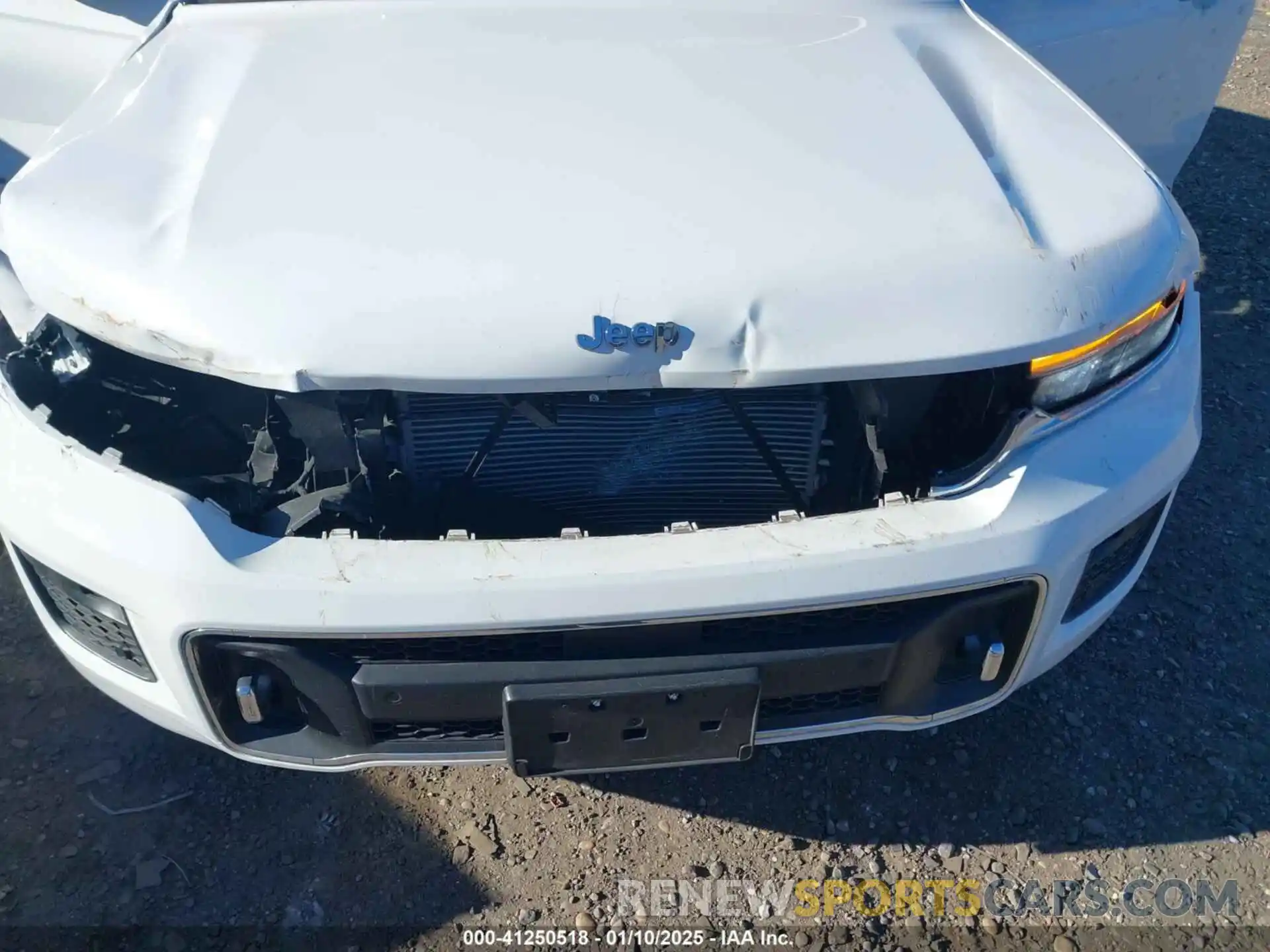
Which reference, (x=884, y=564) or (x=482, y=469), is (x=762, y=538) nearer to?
(x=884, y=564)

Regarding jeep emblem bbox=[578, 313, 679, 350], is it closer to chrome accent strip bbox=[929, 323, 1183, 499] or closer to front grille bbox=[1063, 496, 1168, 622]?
chrome accent strip bbox=[929, 323, 1183, 499]

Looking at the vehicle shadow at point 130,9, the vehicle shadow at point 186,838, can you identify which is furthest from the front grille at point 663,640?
the vehicle shadow at point 130,9

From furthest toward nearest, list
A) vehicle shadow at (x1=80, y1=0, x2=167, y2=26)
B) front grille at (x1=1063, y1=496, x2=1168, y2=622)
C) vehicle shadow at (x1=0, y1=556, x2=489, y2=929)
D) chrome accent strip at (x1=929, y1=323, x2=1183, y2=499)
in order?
vehicle shadow at (x1=80, y1=0, x2=167, y2=26)
vehicle shadow at (x1=0, y1=556, x2=489, y2=929)
front grille at (x1=1063, y1=496, x2=1168, y2=622)
chrome accent strip at (x1=929, y1=323, x2=1183, y2=499)

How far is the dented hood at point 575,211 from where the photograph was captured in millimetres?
1452

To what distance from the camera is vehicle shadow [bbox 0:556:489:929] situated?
1907mm

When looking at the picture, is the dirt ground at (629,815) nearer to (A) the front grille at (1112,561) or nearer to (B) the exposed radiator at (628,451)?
(A) the front grille at (1112,561)

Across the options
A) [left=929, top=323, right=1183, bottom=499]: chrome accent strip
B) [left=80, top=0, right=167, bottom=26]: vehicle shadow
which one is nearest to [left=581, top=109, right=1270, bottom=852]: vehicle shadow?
[left=929, top=323, right=1183, bottom=499]: chrome accent strip

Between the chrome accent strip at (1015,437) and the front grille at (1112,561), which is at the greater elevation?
the chrome accent strip at (1015,437)

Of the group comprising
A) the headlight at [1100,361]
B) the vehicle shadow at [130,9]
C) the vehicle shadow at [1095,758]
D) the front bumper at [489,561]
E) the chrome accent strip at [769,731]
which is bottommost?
the vehicle shadow at [1095,758]

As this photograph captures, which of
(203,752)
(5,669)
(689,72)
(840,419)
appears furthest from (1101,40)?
(5,669)

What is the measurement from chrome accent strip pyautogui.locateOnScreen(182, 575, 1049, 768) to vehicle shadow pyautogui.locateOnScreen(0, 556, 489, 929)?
0.40m

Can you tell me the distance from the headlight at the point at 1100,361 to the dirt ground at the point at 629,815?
2.89ft

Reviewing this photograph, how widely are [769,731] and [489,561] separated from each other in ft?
1.92

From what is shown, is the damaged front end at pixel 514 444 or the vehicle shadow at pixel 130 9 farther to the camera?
the vehicle shadow at pixel 130 9
